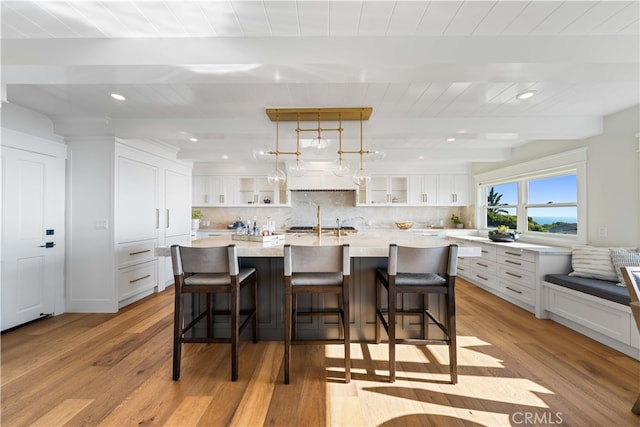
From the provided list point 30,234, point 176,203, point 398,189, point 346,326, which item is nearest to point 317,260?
point 346,326

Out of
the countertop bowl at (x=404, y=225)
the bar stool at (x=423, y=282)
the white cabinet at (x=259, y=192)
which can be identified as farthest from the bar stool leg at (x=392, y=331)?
the white cabinet at (x=259, y=192)

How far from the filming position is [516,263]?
364 cm

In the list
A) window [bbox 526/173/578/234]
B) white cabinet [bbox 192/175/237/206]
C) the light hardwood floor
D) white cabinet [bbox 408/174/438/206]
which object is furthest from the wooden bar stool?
white cabinet [bbox 192/175/237/206]

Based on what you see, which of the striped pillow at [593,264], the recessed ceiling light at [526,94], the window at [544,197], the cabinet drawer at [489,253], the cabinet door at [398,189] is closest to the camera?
the recessed ceiling light at [526,94]

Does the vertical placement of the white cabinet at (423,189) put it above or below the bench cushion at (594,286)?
above

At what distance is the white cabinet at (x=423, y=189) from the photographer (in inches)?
240

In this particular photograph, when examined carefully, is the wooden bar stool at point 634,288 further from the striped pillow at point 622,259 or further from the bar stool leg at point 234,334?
the bar stool leg at point 234,334

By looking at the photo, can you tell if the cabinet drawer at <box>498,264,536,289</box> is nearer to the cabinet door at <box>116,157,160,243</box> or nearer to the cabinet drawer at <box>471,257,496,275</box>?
the cabinet drawer at <box>471,257,496,275</box>

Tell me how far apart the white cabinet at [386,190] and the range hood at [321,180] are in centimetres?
57

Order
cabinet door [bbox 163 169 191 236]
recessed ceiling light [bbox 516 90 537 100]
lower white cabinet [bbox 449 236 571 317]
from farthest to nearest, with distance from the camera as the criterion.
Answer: cabinet door [bbox 163 169 191 236], lower white cabinet [bbox 449 236 571 317], recessed ceiling light [bbox 516 90 537 100]

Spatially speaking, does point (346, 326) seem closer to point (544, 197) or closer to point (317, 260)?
point (317, 260)

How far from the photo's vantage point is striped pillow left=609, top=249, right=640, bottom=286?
261 centimetres

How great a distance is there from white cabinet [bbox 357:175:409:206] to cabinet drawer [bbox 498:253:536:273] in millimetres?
2497

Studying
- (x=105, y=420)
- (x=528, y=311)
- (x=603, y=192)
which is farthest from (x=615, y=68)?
(x=105, y=420)
